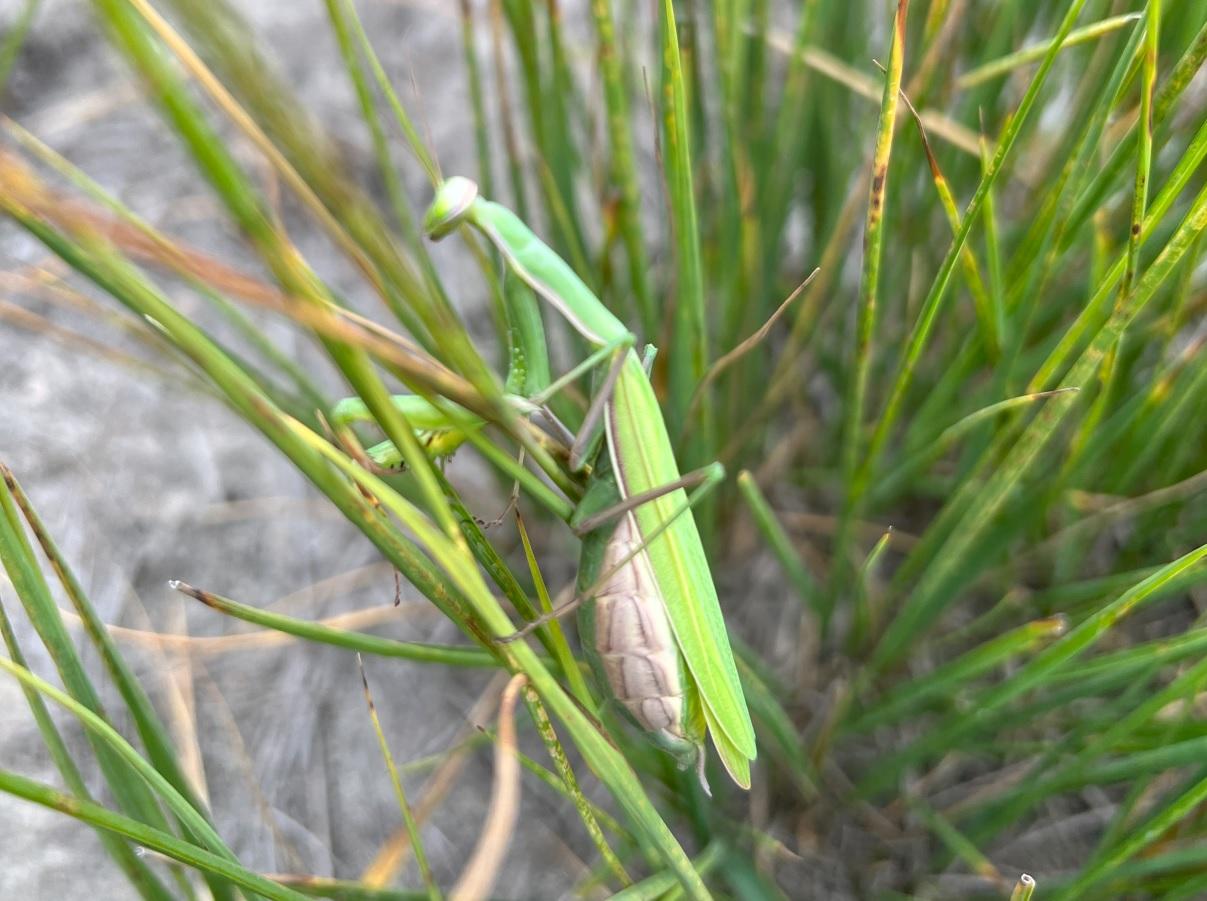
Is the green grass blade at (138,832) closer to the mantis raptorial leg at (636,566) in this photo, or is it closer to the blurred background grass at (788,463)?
the blurred background grass at (788,463)

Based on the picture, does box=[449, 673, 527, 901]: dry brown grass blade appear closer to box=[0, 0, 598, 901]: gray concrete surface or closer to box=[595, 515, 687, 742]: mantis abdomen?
box=[595, 515, 687, 742]: mantis abdomen

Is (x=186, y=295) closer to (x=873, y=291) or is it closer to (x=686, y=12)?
(x=686, y=12)

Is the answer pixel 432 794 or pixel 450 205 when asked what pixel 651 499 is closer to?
pixel 450 205

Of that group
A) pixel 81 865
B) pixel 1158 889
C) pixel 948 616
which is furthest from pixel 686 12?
pixel 81 865

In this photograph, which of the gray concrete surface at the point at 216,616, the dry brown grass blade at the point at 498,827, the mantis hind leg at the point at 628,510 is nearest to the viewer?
the dry brown grass blade at the point at 498,827

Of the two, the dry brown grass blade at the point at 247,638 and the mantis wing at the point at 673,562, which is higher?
the mantis wing at the point at 673,562

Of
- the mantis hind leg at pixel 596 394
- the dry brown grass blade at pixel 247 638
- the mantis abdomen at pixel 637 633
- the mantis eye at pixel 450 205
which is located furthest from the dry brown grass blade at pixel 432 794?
the mantis eye at pixel 450 205
